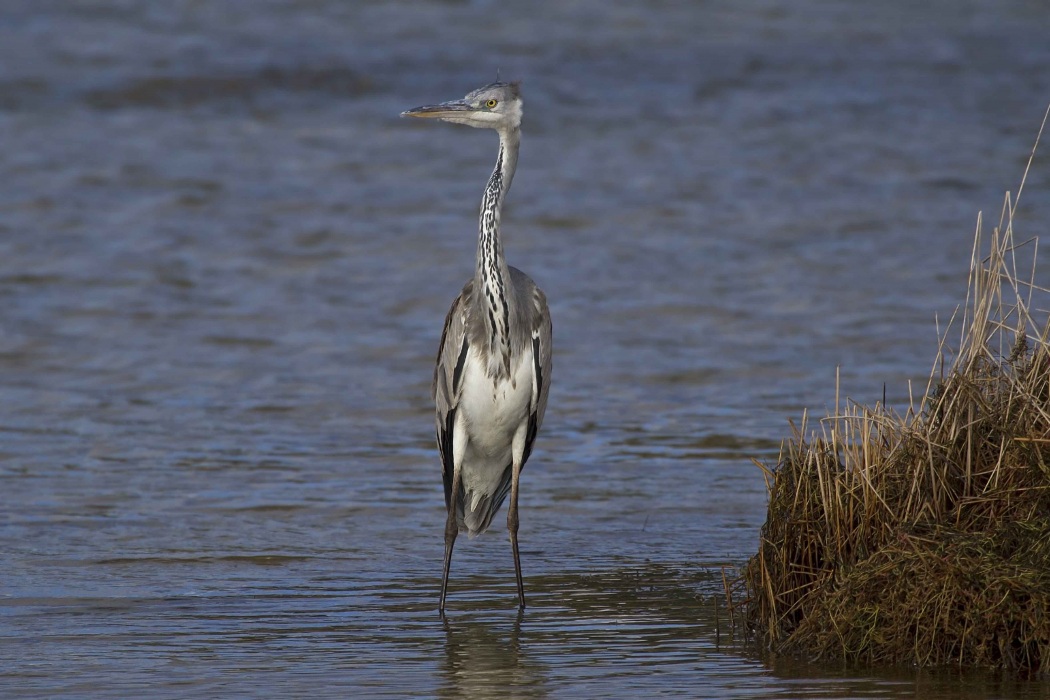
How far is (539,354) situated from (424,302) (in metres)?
7.08

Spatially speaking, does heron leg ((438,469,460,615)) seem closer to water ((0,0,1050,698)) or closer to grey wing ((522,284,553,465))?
water ((0,0,1050,698))

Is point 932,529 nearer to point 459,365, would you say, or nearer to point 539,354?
point 539,354

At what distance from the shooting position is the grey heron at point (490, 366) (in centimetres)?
718

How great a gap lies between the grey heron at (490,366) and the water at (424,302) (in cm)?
38

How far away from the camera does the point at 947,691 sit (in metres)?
4.89

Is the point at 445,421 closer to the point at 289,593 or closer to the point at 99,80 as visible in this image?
the point at 289,593

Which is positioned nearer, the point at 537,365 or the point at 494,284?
the point at 494,284

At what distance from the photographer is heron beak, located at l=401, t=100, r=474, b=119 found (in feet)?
24.2

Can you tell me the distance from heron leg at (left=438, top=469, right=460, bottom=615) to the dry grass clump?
142cm

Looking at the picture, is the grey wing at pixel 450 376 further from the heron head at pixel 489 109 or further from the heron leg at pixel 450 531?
the heron head at pixel 489 109

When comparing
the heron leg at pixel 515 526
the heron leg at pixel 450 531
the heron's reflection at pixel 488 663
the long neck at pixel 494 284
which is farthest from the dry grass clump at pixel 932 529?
the long neck at pixel 494 284

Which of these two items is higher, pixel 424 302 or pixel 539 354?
pixel 539 354

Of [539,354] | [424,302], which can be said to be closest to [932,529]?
[539,354]

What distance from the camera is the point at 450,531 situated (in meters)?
7.15
